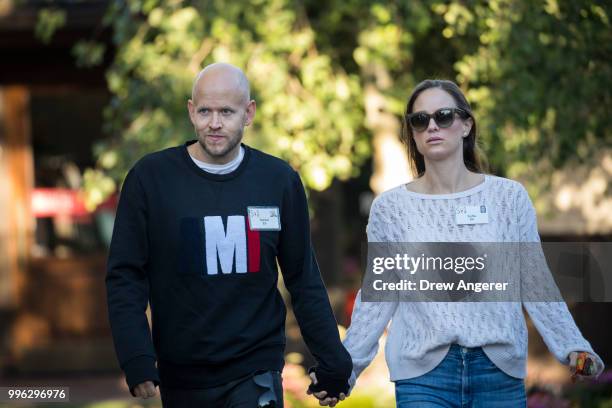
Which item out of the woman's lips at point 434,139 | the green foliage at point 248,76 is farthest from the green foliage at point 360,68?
the woman's lips at point 434,139

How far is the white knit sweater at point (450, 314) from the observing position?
4.14 meters

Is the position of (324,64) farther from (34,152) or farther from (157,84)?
(34,152)

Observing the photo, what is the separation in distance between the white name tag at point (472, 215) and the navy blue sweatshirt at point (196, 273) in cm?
65

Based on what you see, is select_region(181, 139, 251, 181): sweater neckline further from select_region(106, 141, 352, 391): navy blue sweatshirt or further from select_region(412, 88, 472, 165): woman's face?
select_region(412, 88, 472, 165): woman's face

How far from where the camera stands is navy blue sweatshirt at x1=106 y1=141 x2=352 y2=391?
4.04 metres

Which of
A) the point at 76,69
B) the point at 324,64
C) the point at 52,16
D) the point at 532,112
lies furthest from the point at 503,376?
the point at 76,69

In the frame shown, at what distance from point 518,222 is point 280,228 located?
884mm

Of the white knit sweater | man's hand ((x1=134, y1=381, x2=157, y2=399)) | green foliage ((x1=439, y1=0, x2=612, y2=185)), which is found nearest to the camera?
man's hand ((x1=134, y1=381, x2=157, y2=399))

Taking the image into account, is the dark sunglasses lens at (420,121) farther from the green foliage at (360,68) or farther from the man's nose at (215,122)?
the green foliage at (360,68)

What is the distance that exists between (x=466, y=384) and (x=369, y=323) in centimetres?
48

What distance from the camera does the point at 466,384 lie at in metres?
4.13

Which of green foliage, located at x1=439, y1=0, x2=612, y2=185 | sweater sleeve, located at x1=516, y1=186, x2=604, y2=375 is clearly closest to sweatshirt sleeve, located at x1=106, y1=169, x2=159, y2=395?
sweater sleeve, located at x1=516, y1=186, x2=604, y2=375

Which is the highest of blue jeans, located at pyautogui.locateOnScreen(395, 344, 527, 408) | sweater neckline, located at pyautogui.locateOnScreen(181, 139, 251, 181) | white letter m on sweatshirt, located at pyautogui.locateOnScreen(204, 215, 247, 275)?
sweater neckline, located at pyautogui.locateOnScreen(181, 139, 251, 181)

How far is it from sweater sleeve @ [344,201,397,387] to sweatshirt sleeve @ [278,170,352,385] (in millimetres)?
149
